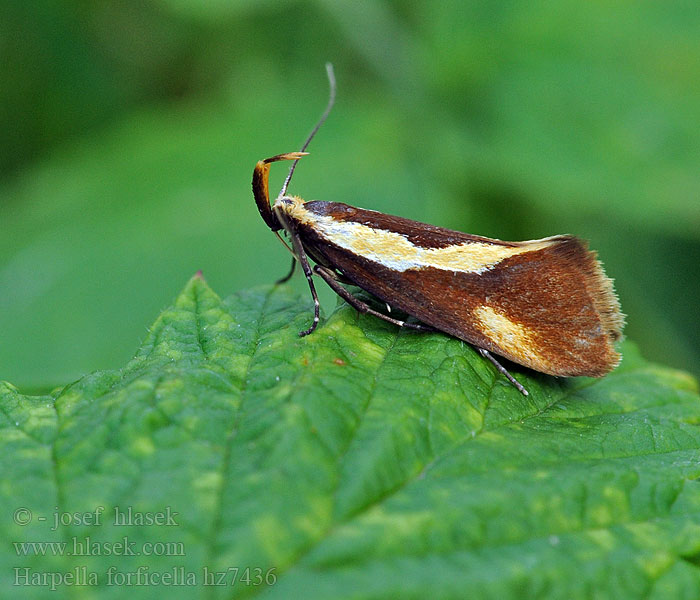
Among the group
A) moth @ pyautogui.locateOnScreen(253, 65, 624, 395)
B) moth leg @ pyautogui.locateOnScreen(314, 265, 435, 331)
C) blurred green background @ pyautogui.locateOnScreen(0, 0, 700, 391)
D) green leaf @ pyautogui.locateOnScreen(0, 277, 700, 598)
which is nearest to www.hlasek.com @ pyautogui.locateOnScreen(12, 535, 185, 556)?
green leaf @ pyautogui.locateOnScreen(0, 277, 700, 598)

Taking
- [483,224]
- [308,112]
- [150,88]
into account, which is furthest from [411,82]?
[150,88]

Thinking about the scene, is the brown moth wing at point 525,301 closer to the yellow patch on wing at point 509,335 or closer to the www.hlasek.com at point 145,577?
the yellow patch on wing at point 509,335

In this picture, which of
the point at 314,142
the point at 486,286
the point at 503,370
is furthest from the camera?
the point at 314,142

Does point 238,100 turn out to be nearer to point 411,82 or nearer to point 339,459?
point 411,82

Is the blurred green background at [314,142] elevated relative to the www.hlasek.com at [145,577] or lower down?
elevated

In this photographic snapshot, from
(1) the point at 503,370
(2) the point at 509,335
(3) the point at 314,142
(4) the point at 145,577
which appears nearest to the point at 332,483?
(4) the point at 145,577

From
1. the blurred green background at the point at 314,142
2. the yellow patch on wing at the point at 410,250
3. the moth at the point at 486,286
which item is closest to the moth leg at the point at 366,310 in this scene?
the moth at the point at 486,286
